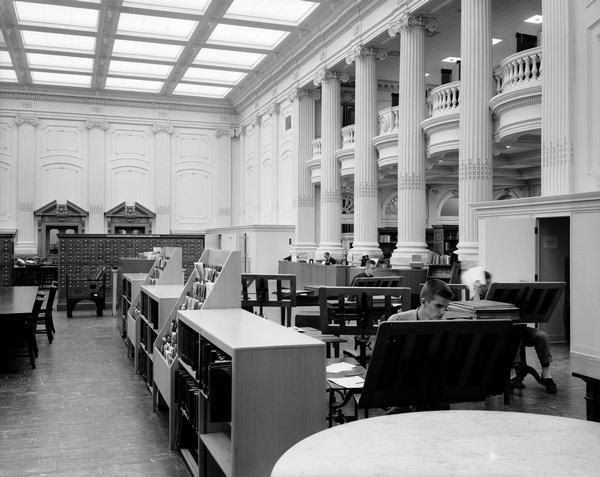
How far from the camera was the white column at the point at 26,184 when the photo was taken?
25203 millimetres

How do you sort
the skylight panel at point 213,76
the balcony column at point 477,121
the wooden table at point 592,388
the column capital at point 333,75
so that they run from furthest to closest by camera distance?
the skylight panel at point 213,76, the column capital at point 333,75, the balcony column at point 477,121, the wooden table at point 592,388

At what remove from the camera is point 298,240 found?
2116 centimetres

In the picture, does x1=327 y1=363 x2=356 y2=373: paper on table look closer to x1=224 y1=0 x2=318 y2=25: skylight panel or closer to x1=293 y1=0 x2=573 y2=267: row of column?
x1=293 y1=0 x2=573 y2=267: row of column

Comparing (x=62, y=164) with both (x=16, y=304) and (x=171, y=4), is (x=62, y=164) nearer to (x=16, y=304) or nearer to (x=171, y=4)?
(x=171, y=4)

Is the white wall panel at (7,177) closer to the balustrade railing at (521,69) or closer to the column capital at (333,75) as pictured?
the column capital at (333,75)

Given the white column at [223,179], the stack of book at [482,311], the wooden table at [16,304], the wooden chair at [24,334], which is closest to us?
the stack of book at [482,311]

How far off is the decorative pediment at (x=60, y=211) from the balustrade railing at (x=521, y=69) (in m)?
19.6

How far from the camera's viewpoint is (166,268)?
7.59 metres

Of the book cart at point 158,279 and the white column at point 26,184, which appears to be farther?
the white column at point 26,184

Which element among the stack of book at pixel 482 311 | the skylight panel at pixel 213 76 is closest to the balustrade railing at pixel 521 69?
the stack of book at pixel 482 311

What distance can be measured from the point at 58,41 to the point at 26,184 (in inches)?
291

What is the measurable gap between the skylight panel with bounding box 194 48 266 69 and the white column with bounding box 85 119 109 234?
6859 mm

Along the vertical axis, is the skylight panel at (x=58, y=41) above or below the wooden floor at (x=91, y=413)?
above

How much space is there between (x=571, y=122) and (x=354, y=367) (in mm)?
7175
